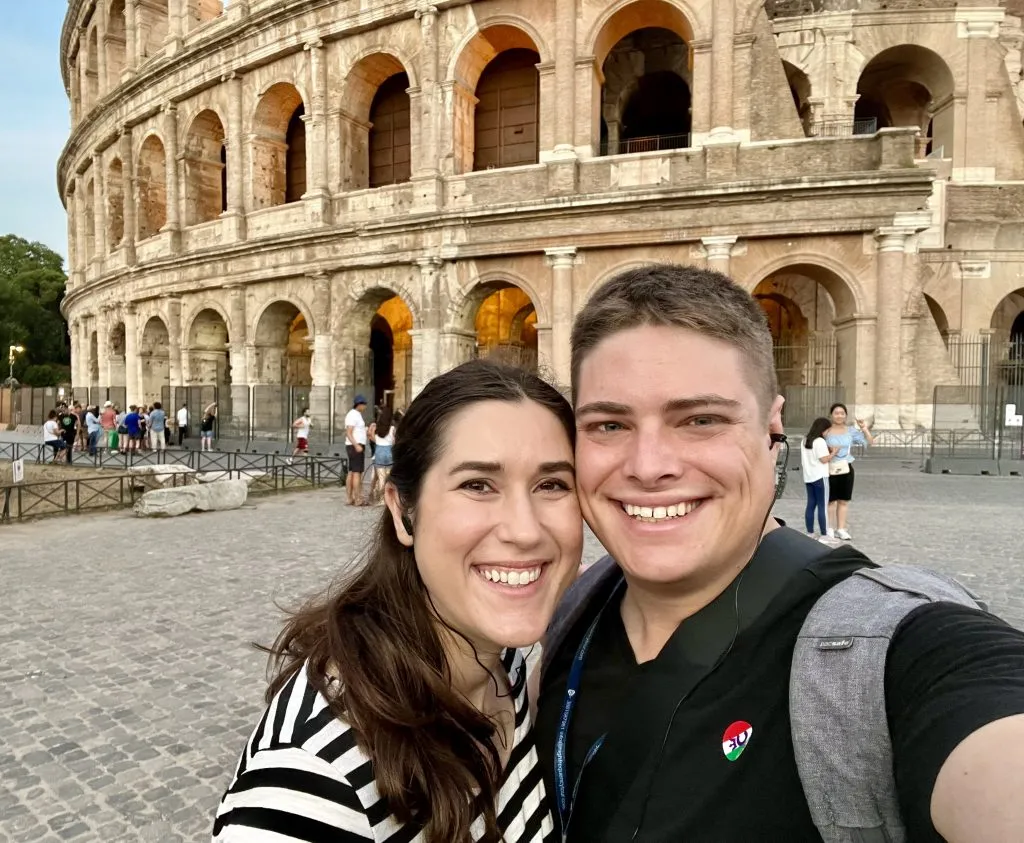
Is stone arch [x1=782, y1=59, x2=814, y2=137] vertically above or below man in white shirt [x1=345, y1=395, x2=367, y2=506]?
above

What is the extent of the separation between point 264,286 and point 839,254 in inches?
632

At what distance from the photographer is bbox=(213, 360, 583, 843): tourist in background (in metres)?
1.15

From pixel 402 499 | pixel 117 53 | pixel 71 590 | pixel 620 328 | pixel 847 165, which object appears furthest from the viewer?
pixel 117 53

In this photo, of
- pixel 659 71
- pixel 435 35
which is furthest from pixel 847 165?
pixel 435 35

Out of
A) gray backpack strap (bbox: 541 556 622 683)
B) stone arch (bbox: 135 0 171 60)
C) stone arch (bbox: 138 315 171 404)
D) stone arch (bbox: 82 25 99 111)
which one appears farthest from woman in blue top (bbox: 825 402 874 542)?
stone arch (bbox: 82 25 99 111)

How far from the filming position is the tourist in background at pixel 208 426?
1875 cm

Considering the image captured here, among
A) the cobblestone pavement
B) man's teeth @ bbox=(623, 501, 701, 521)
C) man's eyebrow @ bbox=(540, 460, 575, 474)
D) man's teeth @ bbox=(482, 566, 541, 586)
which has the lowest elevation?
the cobblestone pavement

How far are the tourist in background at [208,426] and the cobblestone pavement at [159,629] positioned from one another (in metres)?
9.05

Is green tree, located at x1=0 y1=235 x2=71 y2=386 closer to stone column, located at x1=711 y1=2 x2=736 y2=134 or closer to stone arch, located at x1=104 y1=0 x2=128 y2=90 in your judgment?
stone arch, located at x1=104 y1=0 x2=128 y2=90

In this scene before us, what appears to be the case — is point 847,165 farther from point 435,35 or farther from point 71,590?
point 71,590

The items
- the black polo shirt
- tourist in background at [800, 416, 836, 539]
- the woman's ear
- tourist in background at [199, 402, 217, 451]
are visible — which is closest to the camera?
the black polo shirt

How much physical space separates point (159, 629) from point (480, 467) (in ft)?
16.4

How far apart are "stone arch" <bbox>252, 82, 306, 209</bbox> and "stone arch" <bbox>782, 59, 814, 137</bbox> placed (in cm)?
1478

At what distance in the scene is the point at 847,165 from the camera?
48.1 ft
